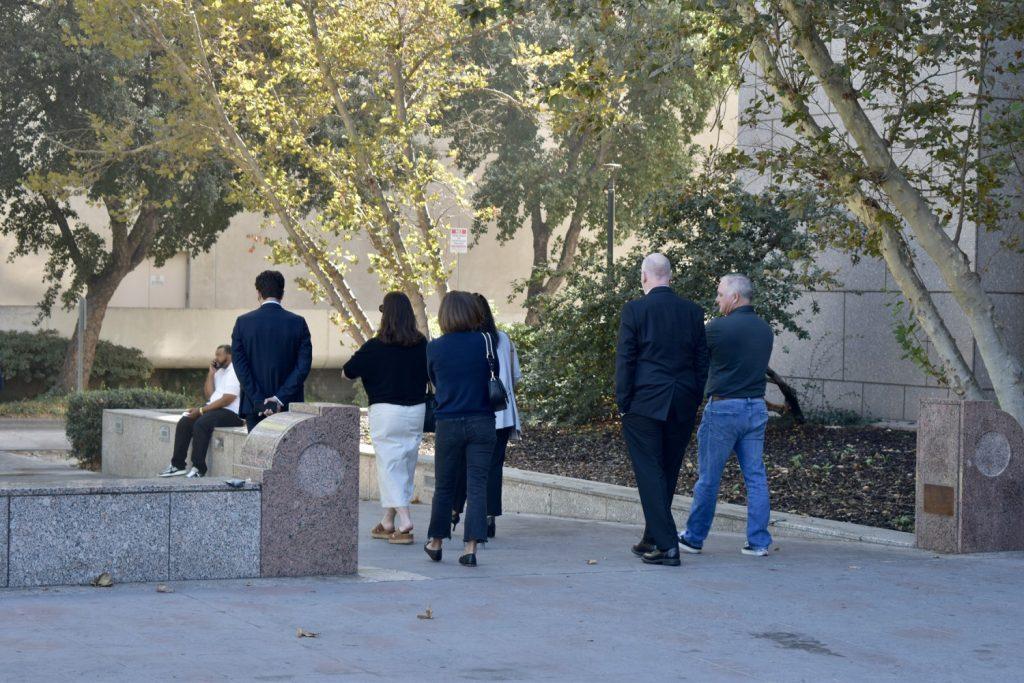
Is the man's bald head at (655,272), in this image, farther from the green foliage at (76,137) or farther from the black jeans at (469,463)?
the green foliage at (76,137)

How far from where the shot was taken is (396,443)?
9.29m

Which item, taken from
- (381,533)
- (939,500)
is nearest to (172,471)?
(381,533)

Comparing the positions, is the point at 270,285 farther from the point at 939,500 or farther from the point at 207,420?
the point at 939,500

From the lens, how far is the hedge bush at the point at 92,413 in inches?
646

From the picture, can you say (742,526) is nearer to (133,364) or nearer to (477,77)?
(477,77)

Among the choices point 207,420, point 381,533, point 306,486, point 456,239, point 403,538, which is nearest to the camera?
point 306,486

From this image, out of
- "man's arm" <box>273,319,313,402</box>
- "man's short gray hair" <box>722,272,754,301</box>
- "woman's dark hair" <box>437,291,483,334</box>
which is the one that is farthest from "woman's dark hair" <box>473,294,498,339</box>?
"man's short gray hair" <box>722,272,754,301</box>

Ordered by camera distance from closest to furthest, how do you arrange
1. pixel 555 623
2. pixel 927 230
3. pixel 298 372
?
pixel 555 623 < pixel 298 372 < pixel 927 230

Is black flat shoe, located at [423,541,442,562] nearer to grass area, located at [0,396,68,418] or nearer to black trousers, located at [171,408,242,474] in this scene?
black trousers, located at [171,408,242,474]

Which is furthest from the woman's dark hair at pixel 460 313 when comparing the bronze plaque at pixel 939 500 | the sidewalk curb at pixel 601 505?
the bronze plaque at pixel 939 500

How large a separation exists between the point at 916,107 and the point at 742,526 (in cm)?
344

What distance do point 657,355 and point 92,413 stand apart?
9951 millimetres

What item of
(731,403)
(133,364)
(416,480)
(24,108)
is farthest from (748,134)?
(133,364)

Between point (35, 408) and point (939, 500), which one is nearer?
point (939, 500)
